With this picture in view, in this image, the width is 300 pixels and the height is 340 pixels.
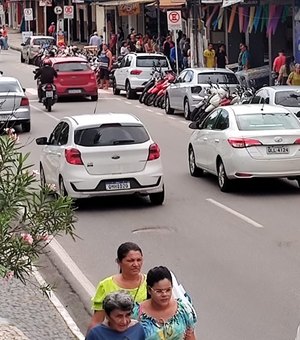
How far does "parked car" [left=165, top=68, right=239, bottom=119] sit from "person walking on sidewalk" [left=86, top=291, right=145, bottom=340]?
2344 cm

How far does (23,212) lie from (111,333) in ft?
4.50

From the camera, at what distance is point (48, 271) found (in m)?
12.4

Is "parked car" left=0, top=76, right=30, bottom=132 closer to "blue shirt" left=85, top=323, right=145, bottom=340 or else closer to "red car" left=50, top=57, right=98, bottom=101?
"red car" left=50, top=57, right=98, bottom=101

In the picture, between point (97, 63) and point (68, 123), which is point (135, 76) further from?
point (68, 123)

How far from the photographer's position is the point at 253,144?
17.0m

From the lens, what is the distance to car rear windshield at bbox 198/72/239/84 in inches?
1181

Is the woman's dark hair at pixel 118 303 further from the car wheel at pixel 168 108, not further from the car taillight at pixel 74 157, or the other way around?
the car wheel at pixel 168 108

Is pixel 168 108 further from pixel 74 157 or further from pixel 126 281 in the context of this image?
pixel 126 281

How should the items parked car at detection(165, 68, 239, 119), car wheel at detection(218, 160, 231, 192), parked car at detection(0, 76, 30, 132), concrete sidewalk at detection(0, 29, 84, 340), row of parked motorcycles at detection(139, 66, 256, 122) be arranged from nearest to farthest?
concrete sidewalk at detection(0, 29, 84, 340) < car wheel at detection(218, 160, 231, 192) < parked car at detection(0, 76, 30, 132) < row of parked motorcycles at detection(139, 66, 256, 122) < parked car at detection(165, 68, 239, 119)

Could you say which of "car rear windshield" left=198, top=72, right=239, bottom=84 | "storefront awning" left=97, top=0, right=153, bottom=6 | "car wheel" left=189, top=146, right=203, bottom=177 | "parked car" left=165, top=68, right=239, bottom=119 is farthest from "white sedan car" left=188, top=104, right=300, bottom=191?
"storefront awning" left=97, top=0, right=153, bottom=6

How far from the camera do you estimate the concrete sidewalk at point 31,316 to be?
912cm

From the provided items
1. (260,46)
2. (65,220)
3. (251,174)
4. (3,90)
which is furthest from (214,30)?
(65,220)

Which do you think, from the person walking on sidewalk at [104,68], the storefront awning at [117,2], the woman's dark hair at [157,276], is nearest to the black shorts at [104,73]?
the person walking on sidewalk at [104,68]

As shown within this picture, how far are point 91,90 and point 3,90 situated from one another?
9.73m
